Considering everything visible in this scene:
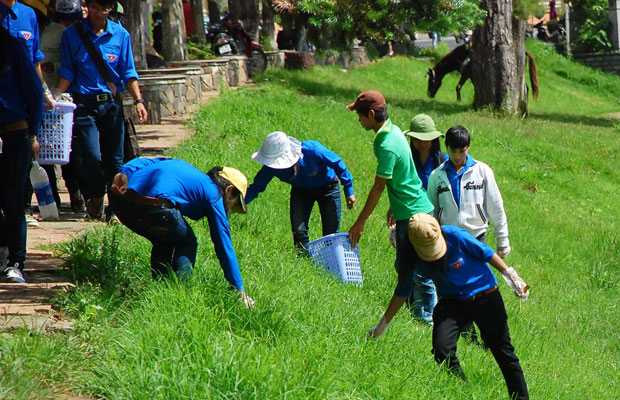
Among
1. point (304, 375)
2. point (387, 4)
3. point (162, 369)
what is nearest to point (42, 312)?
point (162, 369)

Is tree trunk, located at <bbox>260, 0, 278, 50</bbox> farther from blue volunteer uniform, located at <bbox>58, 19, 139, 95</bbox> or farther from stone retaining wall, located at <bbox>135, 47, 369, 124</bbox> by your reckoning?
blue volunteer uniform, located at <bbox>58, 19, 139, 95</bbox>

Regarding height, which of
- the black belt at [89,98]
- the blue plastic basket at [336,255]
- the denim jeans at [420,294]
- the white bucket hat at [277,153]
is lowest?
the denim jeans at [420,294]

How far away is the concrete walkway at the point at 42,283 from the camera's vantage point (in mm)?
4996

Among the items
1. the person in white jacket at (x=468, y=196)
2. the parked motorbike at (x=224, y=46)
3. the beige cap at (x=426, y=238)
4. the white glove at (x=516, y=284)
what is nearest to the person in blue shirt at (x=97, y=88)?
the person in white jacket at (x=468, y=196)

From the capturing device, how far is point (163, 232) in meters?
5.28

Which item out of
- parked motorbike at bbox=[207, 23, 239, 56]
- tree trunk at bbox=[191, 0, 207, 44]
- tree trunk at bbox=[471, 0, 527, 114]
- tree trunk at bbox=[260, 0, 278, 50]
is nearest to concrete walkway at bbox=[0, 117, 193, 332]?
parked motorbike at bbox=[207, 23, 239, 56]

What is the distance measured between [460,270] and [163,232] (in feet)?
5.96

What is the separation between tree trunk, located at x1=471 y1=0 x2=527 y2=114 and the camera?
20125 mm

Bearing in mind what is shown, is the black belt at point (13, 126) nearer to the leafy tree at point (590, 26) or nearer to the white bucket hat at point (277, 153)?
the white bucket hat at point (277, 153)

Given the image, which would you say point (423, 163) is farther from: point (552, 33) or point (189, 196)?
point (552, 33)

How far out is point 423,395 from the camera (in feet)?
16.5

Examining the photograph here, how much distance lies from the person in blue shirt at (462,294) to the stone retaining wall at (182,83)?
688 cm

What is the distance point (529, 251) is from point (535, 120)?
34.4 ft

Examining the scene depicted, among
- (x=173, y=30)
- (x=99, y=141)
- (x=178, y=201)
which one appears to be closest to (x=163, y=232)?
(x=178, y=201)
